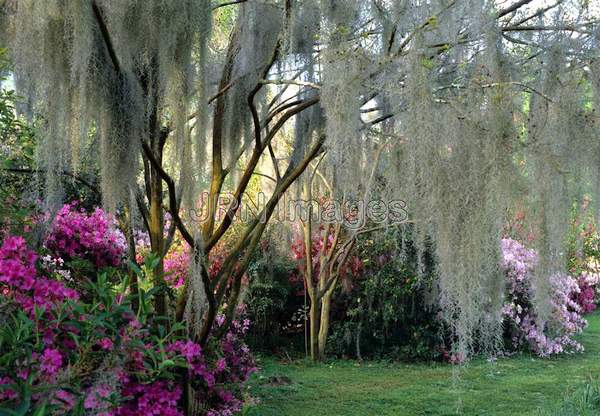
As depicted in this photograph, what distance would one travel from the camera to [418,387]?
14.2 ft

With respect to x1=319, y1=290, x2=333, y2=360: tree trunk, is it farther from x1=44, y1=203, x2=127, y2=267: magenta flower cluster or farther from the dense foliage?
the dense foliage

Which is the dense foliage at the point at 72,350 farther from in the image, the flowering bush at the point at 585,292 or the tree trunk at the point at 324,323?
the flowering bush at the point at 585,292

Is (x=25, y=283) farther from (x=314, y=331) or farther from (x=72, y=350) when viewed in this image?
(x=314, y=331)

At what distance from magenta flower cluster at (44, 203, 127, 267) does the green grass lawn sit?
1211mm

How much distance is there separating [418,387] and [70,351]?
304 centimetres

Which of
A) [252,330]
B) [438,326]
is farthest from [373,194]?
[252,330]

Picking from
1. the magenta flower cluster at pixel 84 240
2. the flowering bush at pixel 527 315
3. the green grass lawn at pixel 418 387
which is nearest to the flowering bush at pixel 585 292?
the flowering bush at pixel 527 315

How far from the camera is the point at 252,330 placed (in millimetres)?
5984

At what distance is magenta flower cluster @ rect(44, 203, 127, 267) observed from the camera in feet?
10.3

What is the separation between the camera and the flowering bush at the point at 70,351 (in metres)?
1.61

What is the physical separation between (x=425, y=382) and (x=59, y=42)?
11.6ft

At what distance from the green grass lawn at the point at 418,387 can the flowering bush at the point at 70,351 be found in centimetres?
131

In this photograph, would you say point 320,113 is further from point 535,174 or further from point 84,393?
point 84,393

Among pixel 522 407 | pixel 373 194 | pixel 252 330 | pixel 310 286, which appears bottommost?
pixel 522 407
